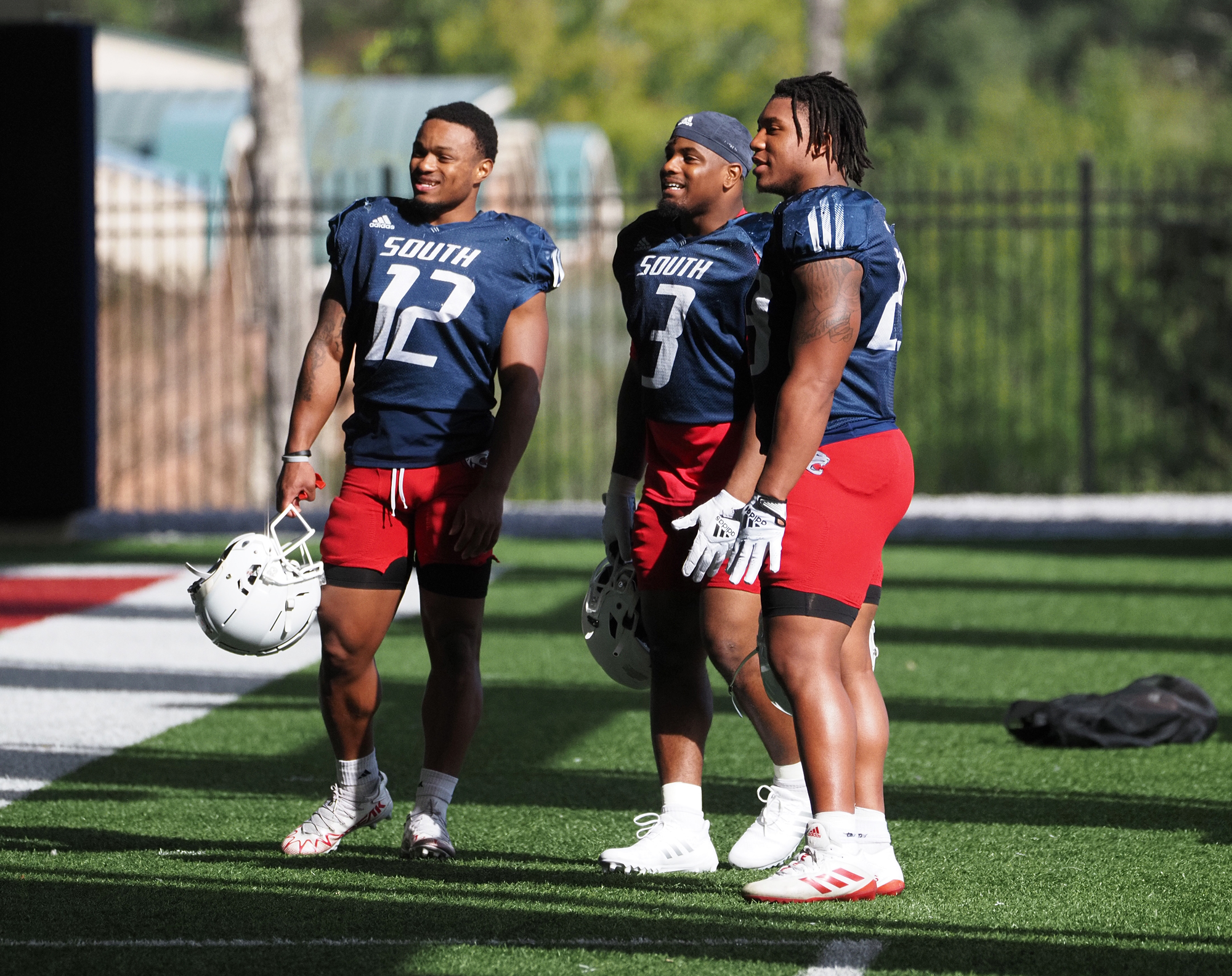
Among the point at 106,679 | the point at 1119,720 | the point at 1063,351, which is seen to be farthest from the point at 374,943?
the point at 1063,351

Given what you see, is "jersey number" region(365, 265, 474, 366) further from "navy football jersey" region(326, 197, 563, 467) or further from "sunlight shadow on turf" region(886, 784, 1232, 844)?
"sunlight shadow on turf" region(886, 784, 1232, 844)

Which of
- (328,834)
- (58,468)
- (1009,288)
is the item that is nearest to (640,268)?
(328,834)

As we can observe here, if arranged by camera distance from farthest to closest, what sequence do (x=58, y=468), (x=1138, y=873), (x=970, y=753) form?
(x=58, y=468) < (x=970, y=753) < (x=1138, y=873)

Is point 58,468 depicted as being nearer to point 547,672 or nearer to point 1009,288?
point 547,672

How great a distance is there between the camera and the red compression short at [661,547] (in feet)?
14.3

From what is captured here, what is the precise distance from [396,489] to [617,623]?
27.8 inches

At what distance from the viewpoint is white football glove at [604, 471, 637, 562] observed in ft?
15.2

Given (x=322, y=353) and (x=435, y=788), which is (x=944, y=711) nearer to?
(x=435, y=788)

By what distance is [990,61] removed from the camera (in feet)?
162

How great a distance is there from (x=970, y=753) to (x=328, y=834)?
2507 millimetres

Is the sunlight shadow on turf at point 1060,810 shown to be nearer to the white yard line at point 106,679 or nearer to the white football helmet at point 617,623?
the white football helmet at point 617,623

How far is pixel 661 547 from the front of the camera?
4367 mm

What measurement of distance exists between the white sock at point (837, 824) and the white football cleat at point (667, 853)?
0.52 m

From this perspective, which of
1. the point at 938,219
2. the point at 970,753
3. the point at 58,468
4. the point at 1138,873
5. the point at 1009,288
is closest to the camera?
the point at 1138,873
